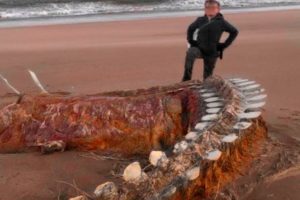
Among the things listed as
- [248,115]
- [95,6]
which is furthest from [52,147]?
[95,6]

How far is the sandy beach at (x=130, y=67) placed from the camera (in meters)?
4.32

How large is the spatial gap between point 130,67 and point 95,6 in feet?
53.3

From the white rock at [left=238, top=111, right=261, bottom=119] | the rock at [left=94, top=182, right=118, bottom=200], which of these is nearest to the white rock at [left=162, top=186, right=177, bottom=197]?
the rock at [left=94, top=182, right=118, bottom=200]

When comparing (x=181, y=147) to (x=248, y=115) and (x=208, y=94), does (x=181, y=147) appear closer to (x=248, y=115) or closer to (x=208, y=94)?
(x=248, y=115)

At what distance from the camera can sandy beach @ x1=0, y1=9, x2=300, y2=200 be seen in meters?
4.32

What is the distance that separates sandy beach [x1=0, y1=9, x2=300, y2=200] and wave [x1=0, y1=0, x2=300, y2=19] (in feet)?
16.9

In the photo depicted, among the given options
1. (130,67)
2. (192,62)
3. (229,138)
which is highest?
(229,138)

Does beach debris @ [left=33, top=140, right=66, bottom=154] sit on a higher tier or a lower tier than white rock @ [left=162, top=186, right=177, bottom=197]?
lower

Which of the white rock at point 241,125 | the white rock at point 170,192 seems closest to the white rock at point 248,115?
the white rock at point 241,125

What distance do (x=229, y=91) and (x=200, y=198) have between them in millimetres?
1497

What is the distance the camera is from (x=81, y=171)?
452 cm

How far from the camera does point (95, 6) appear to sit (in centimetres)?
2619

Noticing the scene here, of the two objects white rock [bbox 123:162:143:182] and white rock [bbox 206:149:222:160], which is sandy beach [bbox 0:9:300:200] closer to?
white rock [bbox 206:149:222:160]

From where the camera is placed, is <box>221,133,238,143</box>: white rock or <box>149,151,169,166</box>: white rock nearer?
<box>149,151,169,166</box>: white rock
